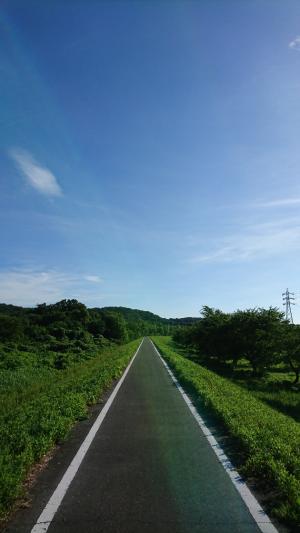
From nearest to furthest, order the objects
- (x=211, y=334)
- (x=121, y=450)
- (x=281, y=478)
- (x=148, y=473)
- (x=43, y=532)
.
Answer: (x=43, y=532) < (x=281, y=478) < (x=148, y=473) < (x=121, y=450) < (x=211, y=334)

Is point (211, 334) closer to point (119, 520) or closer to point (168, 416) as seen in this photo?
point (168, 416)

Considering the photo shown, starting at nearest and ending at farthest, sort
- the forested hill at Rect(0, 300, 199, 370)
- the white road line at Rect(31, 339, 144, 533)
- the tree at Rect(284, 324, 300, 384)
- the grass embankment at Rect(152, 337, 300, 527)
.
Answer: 1. the white road line at Rect(31, 339, 144, 533)
2. the grass embankment at Rect(152, 337, 300, 527)
3. the tree at Rect(284, 324, 300, 384)
4. the forested hill at Rect(0, 300, 199, 370)

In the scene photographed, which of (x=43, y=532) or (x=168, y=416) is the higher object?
(x=168, y=416)

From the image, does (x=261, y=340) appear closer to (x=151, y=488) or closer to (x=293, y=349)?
(x=293, y=349)

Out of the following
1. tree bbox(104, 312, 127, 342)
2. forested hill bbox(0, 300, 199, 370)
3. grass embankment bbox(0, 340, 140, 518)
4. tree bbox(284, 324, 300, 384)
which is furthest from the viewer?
tree bbox(104, 312, 127, 342)

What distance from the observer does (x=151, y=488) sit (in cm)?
618

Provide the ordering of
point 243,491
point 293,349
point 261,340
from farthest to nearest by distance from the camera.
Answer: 1. point 261,340
2. point 293,349
3. point 243,491

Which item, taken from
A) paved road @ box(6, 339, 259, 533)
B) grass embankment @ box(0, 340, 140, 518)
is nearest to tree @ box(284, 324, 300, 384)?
grass embankment @ box(0, 340, 140, 518)

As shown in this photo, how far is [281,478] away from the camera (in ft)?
20.5

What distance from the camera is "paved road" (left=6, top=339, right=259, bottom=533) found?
16.4ft

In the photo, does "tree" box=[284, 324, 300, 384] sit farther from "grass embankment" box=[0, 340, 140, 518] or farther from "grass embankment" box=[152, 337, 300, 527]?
"grass embankment" box=[152, 337, 300, 527]

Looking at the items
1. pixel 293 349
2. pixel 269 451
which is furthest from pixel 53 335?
pixel 269 451

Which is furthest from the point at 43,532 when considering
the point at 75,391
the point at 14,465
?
the point at 75,391

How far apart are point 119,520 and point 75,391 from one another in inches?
434
